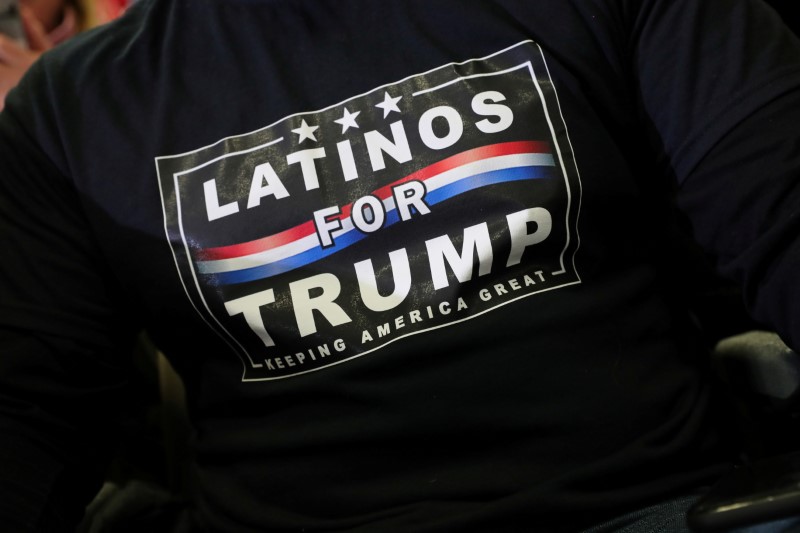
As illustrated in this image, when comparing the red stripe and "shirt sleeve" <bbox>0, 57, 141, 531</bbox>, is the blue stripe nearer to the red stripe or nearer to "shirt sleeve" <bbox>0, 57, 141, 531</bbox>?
the red stripe

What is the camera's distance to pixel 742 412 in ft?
2.51

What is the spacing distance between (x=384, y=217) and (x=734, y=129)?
282 mm

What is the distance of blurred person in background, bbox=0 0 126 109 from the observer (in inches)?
38.8

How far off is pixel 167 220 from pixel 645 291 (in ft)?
1.35

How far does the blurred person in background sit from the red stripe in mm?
465

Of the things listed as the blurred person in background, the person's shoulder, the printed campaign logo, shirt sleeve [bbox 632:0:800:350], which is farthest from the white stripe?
the blurred person in background

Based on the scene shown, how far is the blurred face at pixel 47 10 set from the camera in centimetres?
102

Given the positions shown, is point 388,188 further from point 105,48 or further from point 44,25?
point 44,25

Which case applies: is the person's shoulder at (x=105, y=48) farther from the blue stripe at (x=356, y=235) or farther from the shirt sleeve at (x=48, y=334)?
the blue stripe at (x=356, y=235)

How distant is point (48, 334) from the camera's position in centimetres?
71

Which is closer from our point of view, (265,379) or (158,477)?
(265,379)

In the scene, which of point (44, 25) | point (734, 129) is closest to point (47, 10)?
point (44, 25)

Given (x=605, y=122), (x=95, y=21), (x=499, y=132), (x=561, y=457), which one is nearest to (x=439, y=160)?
(x=499, y=132)

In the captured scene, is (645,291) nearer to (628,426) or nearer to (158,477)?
(628,426)
